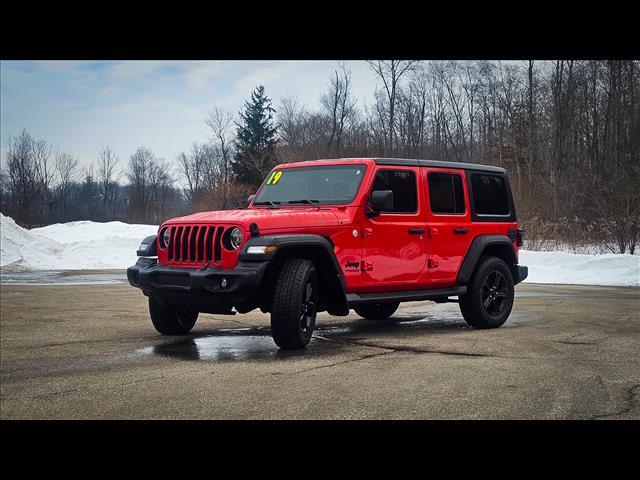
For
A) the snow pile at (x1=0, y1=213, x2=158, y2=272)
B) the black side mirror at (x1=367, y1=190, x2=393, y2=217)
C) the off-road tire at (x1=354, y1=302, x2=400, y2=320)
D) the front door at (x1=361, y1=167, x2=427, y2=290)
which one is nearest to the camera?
the black side mirror at (x1=367, y1=190, x2=393, y2=217)

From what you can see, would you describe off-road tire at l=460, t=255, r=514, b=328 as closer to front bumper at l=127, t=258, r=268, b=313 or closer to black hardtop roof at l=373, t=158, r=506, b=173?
black hardtop roof at l=373, t=158, r=506, b=173

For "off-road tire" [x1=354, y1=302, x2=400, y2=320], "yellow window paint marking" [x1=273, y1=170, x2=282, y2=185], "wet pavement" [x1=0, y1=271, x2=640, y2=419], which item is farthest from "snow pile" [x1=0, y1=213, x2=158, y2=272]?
"yellow window paint marking" [x1=273, y1=170, x2=282, y2=185]

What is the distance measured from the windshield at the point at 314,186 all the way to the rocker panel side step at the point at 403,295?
1.11 m

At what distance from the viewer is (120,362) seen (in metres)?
6.84

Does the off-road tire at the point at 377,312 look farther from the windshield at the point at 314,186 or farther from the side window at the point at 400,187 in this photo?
the windshield at the point at 314,186

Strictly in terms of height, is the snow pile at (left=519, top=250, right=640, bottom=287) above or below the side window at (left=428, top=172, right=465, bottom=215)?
below

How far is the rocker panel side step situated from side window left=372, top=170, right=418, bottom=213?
101cm

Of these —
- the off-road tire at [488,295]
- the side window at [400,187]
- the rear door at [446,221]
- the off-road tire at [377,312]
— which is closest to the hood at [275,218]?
the side window at [400,187]

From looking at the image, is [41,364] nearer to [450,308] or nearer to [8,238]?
[450,308]

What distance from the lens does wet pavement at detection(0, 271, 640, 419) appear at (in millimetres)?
5020

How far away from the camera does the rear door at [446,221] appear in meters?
8.95

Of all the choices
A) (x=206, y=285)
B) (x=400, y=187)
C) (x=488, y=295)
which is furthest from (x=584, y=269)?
(x=206, y=285)

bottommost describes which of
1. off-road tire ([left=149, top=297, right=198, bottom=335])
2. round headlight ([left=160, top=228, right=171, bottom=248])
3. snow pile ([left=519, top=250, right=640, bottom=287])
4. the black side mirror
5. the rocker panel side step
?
snow pile ([left=519, top=250, right=640, bottom=287])
